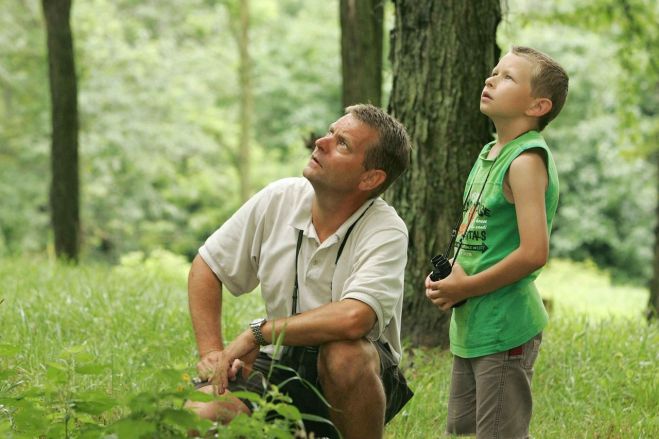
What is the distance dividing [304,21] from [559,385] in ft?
72.6

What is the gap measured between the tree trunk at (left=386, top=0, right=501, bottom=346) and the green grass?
590mm

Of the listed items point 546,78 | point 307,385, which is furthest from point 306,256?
point 546,78

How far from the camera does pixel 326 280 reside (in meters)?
3.21

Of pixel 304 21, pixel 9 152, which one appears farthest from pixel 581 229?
pixel 9 152

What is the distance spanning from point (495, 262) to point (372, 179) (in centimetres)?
55

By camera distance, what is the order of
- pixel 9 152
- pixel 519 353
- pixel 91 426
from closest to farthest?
pixel 91 426
pixel 519 353
pixel 9 152

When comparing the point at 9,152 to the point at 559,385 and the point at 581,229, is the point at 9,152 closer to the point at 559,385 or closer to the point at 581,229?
the point at 581,229

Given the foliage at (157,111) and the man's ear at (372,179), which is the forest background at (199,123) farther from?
the man's ear at (372,179)

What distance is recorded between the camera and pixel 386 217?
3.24 meters

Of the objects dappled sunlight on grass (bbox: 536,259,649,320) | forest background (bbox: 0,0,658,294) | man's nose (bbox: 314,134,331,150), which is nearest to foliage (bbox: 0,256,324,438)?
man's nose (bbox: 314,134,331,150)

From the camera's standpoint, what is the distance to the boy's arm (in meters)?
2.88

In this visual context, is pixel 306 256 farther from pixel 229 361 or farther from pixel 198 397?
pixel 198 397

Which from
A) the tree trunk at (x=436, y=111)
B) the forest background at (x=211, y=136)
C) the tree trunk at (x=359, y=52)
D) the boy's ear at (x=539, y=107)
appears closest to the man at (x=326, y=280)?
the boy's ear at (x=539, y=107)

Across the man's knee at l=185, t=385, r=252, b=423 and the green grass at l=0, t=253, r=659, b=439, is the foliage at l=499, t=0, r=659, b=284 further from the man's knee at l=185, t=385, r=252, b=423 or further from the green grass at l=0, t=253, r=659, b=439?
the man's knee at l=185, t=385, r=252, b=423
